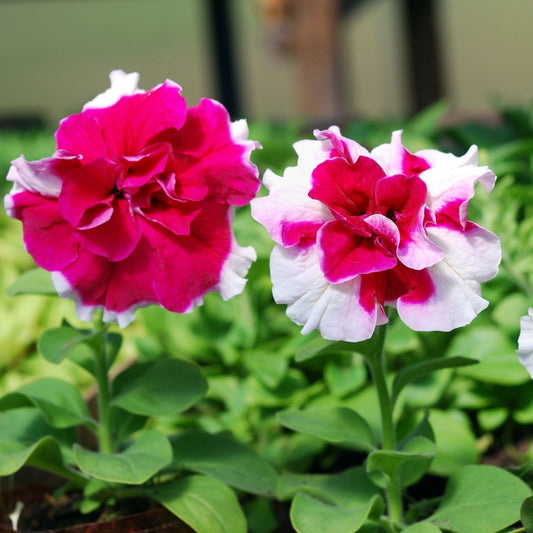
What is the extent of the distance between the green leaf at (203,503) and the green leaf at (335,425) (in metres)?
0.12

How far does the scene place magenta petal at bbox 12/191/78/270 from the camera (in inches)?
29.7

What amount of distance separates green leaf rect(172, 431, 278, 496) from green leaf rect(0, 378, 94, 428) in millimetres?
126

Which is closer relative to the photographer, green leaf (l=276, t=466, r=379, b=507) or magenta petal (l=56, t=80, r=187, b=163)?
magenta petal (l=56, t=80, r=187, b=163)

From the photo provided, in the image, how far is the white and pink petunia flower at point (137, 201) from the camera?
2.46ft

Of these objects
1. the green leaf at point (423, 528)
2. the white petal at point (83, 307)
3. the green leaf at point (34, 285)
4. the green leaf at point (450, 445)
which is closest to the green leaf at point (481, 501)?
the green leaf at point (423, 528)

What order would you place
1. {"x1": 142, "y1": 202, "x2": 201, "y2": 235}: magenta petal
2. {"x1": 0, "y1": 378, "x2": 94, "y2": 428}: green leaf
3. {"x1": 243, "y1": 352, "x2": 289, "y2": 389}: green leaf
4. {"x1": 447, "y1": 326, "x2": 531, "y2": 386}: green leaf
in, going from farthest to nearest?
{"x1": 243, "y1": 352, "x2": 289, "y2": 389}: green leaf < {"x1": 447, "y1": 326, "x2": 531, "y2": 386}: green leaf < {"x1": 0, "y1": 378, "x2": 94, "y2": 428}: green leaf < {"x1": 142, "y1": 202, "x2": 201, "y2": 235}: magenta petal

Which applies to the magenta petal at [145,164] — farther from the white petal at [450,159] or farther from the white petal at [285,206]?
the white petal at [450,159]

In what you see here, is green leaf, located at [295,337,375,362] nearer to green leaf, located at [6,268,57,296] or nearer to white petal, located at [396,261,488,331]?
white petal, located at [396,261,488,331]

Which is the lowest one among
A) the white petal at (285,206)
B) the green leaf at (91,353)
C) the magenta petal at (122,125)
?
the green leaf at (91,353)

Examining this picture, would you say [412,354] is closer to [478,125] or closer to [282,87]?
[478,125]

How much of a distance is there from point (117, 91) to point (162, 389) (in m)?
0.36

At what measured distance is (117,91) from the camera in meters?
0.80

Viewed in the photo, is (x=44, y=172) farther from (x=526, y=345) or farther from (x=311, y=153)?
(x=526, y=345)

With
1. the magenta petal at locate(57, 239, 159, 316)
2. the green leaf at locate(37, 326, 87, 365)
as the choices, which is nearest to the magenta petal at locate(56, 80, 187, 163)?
the magenta petal at locate(57, 239, 159, 316)
